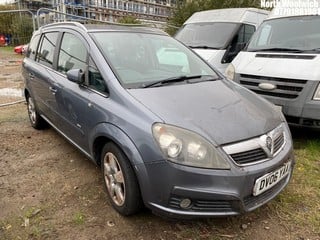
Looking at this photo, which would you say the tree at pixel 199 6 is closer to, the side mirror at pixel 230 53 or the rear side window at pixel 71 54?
the side mirror at pixel 230 53

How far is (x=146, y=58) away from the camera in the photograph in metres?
3.52

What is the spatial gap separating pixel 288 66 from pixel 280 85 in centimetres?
29

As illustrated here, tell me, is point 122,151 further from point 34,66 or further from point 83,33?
point 34,66

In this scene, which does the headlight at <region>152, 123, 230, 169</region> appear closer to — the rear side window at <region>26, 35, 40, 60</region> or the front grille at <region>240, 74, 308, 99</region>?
the front grille at <region>240, 74, 308, 99</region>

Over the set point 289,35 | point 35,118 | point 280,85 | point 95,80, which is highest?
point 289,35

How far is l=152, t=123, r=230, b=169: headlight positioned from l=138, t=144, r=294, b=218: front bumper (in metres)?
0.05

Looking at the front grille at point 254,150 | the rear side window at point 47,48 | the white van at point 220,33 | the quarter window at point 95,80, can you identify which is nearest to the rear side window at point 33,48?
the rear side window at point 47,48

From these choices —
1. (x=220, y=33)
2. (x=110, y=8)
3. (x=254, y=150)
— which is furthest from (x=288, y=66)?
(x=110, y=8)

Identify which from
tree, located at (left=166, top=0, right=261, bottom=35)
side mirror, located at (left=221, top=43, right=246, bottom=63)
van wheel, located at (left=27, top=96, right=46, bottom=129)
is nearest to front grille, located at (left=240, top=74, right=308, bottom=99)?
side mirror, located at (left=221, top=43, right=246, bottom=63)

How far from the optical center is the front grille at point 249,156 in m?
2.42

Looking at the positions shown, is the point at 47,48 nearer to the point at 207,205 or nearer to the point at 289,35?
the point at 207,205

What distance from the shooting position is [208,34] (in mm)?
7508

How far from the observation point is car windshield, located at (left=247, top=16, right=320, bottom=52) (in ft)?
15.8

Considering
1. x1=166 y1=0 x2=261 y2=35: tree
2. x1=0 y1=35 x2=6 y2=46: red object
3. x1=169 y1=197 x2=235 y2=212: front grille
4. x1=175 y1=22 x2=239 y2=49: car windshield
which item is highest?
x1=166 y1=0 x2=261 y2=35: tree
